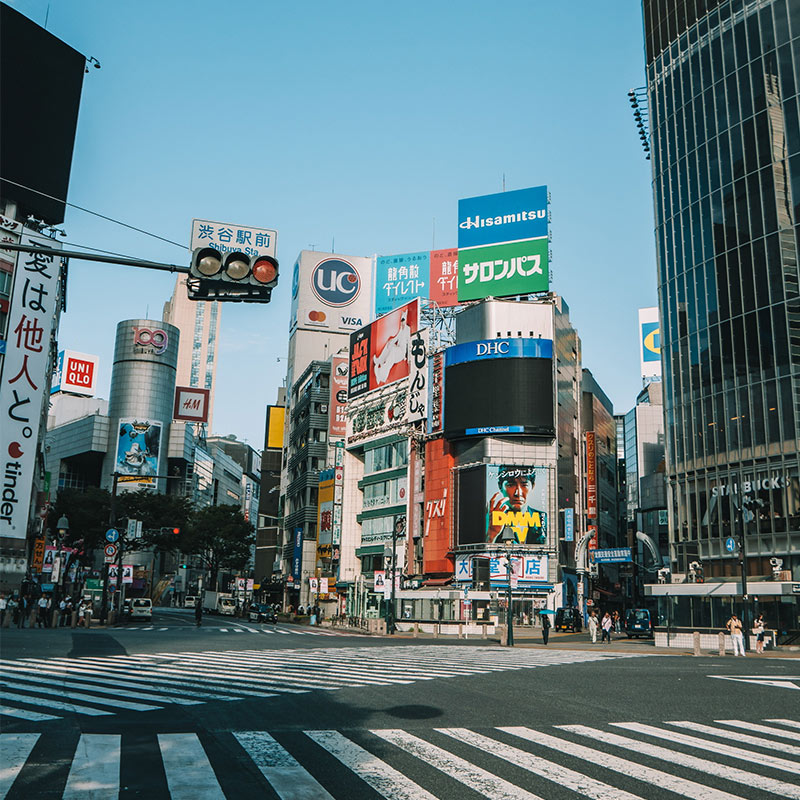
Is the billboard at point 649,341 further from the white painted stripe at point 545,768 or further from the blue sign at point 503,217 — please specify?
the white painted stripe at point 545,768

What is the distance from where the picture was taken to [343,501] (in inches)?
3440

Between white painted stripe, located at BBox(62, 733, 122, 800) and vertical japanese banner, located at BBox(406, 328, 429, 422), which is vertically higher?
vertical japanese banner, located at BBox(406, 328, 429, 422)

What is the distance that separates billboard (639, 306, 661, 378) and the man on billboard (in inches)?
2020

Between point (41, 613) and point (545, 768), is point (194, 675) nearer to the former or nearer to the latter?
point (545, 768)

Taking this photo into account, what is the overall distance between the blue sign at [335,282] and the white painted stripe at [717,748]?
117433 mm

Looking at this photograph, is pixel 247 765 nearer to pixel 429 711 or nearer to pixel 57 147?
pixel 429 711

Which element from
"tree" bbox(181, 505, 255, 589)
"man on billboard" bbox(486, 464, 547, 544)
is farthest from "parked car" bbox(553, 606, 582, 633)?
"tree" bbox(181, 505, 255, 589)

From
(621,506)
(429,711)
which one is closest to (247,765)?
(429,711)

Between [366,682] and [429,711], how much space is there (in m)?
4.80

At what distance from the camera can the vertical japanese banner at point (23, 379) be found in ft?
172

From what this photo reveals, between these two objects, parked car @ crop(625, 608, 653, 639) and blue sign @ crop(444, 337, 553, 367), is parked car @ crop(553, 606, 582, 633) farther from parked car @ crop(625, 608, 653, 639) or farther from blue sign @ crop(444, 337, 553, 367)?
blue sign @ crop(444, 337, 553, 367)

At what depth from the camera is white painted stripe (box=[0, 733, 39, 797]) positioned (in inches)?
322

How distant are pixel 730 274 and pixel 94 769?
58.1 meters

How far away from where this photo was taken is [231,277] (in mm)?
9523
